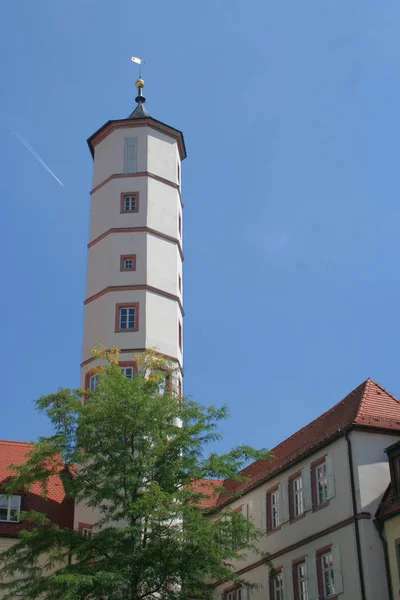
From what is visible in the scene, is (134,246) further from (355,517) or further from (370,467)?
(355,517)

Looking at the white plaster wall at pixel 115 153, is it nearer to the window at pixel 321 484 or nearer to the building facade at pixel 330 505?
the building facade at pixel 330 505

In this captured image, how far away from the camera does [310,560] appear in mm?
30344

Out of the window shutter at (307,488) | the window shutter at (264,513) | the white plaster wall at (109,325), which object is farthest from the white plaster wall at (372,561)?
the white plaster wall at (109,325)

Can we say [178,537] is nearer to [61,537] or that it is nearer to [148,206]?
[61,537]

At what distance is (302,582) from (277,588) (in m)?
1.91

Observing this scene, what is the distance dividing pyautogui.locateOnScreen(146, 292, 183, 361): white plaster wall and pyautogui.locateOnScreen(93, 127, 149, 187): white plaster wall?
6.39 m

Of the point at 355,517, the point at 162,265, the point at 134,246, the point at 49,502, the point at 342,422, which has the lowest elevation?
the point at 355,517

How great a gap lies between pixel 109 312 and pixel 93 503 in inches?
494

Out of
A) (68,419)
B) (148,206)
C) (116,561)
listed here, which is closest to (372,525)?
(116,561)

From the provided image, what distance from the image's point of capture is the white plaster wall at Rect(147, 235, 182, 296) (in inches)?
1560

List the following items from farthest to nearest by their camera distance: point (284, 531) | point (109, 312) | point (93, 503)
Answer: point (109, 312)
point (284, 531)
point (93, 503)

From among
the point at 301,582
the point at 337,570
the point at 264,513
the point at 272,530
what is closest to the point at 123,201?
the point at 264,513

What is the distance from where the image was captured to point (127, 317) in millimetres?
38438

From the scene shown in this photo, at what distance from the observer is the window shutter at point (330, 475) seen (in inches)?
1168
